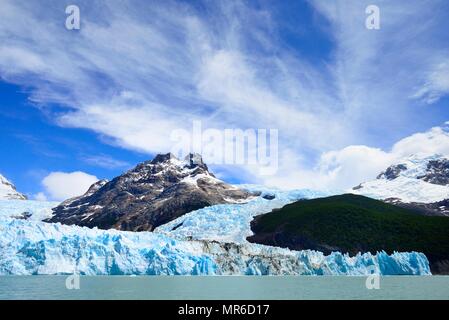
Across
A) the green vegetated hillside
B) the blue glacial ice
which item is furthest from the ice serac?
the blue glacial ice

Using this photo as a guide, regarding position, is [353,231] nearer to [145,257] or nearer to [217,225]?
[217,225]

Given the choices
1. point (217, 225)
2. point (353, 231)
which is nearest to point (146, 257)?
point (217, 225)

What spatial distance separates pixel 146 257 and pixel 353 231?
102 meters

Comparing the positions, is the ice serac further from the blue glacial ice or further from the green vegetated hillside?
the blue glacial ice

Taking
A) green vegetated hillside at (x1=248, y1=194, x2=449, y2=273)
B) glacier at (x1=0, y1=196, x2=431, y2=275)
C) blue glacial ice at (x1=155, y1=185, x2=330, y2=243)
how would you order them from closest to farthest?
glacier at (x1=0, y1=196, x2=431, y2=275) → blue glacial ice at (x1=155, y1=185, x2=330, y2=243) → green vegetated hillside at (x1=248, y1=194, x2=449, y2=273)

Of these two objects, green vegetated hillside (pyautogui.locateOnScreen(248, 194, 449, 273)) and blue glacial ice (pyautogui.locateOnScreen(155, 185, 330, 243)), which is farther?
green vegetated hillside (pyautogui.locateOnScreen(248, 194, 449, 273))

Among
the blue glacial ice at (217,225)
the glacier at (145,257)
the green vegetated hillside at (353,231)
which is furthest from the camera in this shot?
the green vegetated hillside at (353,231)

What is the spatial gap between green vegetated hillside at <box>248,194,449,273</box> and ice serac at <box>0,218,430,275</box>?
42.3m

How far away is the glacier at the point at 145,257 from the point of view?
73375 mm

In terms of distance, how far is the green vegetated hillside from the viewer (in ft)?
507

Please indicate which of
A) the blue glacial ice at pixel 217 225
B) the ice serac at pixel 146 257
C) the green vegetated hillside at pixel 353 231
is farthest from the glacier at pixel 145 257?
the blue glacial ice at pixel 217 225

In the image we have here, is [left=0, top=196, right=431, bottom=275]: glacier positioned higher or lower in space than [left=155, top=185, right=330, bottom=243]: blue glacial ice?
lower

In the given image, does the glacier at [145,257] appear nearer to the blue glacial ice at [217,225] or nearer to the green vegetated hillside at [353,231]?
the green vegetated hillside at [353,231]
